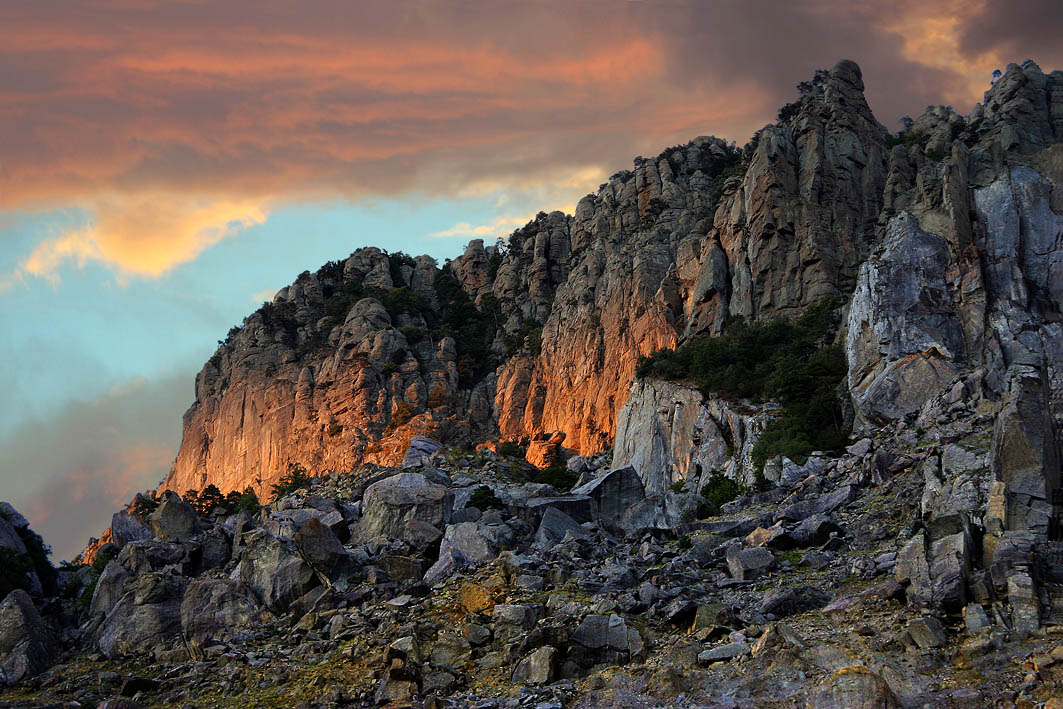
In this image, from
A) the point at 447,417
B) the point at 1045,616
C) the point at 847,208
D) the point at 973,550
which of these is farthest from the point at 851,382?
the point at 447,417

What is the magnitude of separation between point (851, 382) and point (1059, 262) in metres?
14.7

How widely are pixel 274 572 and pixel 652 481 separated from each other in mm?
33934

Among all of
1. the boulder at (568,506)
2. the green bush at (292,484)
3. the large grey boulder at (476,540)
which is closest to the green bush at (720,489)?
the boulder at (568,506)

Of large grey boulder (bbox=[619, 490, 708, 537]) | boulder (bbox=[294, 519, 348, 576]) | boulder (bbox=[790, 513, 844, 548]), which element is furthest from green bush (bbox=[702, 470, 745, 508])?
boulder (bbox=[294, 519, 348, 576])

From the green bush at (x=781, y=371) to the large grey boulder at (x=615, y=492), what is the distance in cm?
844

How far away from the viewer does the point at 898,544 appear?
26344 mm

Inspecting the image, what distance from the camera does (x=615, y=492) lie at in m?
47.8

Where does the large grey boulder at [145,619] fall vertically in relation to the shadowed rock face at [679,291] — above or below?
below

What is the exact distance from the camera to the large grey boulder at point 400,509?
42219 millimetres

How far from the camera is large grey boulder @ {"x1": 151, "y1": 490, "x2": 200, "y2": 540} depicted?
4850cm

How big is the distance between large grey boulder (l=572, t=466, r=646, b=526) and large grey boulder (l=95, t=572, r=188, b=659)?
21.3 meters

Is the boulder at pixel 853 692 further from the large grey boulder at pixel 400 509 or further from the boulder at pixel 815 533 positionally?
the large grey boulder at pixel 400 509

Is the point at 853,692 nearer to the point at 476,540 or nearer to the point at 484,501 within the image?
the point at 476,540

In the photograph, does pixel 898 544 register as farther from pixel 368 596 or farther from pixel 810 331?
pixel 810 331
